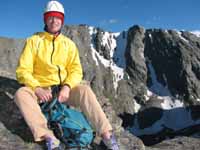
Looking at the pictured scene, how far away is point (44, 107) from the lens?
11406 mm

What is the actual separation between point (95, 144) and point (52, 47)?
10.7 ft

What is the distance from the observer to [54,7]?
12.2 metres

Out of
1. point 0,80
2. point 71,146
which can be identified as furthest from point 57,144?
point 0,80

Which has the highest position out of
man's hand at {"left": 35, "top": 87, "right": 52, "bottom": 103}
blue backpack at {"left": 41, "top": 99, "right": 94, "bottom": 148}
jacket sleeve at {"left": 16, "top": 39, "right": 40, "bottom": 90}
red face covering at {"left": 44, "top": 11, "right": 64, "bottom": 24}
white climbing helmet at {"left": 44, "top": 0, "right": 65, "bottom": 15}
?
white climbing helmet at {"left": 44, "top": 0, "right": 65, "bottom": 15}

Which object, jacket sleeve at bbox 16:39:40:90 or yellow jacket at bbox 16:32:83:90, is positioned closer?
jacket sleeve at bbox 16:39:40:90

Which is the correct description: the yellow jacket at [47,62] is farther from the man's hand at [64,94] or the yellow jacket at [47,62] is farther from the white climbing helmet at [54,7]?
the white climbing helmet at [54,7]

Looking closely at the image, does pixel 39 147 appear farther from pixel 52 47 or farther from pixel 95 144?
pixel 52 47

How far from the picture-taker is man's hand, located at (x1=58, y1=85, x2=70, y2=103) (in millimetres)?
11508

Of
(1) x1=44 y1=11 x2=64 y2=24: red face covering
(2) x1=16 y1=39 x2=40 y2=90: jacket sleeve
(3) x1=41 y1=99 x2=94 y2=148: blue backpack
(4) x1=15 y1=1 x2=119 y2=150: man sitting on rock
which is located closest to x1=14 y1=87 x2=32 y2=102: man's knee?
(4) x1=15 y1=1 x2=119 y2=150: man sitting on rock

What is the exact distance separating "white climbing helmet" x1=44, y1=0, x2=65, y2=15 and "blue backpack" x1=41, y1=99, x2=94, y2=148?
9.23 feet

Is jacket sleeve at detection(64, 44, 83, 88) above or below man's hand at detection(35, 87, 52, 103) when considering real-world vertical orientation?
above

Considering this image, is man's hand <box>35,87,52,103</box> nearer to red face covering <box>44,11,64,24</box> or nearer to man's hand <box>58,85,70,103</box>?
man's hand <box>58,85,70,103</box>

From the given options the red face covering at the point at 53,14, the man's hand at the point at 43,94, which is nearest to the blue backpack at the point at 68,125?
the man's hand at the point at 43,94

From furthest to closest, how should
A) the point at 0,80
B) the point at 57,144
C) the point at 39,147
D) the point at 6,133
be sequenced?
the point at 0,80, the point at 6,133, the point at 39,147, the point at 57,144
